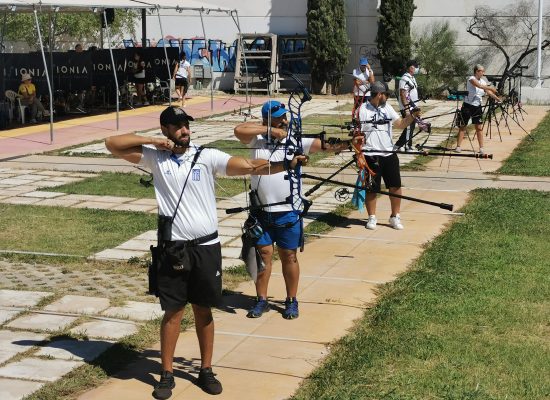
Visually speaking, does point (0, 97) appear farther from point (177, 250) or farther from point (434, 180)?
point (177, 250)

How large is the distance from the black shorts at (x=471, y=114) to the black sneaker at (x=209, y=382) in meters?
12.7

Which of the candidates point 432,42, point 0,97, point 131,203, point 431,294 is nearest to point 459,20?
point 432,42

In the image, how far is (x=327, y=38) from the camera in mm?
32969

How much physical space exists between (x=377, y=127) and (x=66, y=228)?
3.99 metres

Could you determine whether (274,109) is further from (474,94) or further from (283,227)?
(474,94)

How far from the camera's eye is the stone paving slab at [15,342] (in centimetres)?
770

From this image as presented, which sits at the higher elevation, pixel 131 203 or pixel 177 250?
pixel 177 250

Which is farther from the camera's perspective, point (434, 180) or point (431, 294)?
point (434, 180)

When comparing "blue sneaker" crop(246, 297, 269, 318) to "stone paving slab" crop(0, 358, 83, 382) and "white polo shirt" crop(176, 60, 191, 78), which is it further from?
"white polo shirt" crop(176, 60, 191, 78)

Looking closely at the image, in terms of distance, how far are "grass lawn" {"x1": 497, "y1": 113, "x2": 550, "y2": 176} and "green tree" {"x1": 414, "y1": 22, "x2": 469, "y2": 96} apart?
30.9ft

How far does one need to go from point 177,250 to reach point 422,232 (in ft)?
19.6

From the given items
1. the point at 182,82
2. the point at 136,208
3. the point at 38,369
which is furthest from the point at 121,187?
the point at 182,82

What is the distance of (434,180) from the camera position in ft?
53.6

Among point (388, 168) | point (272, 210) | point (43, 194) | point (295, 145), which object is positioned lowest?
point (43, 194)
